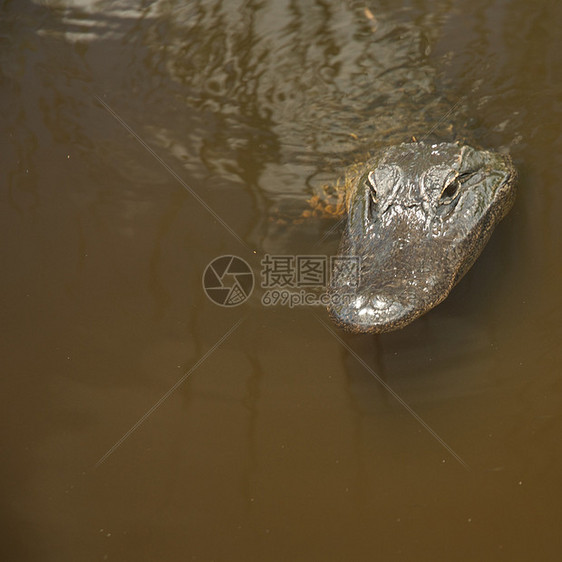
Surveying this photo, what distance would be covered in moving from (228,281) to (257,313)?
28 cm

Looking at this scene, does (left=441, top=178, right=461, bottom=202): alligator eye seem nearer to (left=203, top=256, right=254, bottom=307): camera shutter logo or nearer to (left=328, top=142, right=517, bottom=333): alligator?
(left=328, top=142, right=517, bottom=333): alligator

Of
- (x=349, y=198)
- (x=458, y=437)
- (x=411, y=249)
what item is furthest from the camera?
(x=349, y=198)

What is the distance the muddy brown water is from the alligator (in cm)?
25

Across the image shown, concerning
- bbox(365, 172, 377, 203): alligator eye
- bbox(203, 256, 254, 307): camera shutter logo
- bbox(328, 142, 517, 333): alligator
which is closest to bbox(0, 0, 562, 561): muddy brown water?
bbox(203, 256, 254, 307): camera shutter logo

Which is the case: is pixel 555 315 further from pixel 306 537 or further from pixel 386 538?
pixel 306 537

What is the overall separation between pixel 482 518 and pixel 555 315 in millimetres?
1179

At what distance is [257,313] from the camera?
140 inches

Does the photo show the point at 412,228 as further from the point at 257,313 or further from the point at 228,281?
the point at 228,281

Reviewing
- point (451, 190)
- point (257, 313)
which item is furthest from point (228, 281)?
point (451, 190)

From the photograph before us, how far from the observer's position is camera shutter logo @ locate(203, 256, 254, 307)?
3.63 metres

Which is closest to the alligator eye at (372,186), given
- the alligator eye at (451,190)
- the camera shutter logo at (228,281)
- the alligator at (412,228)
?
the alligator at (412,228)

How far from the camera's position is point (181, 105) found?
463cm

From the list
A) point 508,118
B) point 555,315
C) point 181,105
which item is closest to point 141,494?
point 555,315

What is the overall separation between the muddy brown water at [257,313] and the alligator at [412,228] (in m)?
0.25
